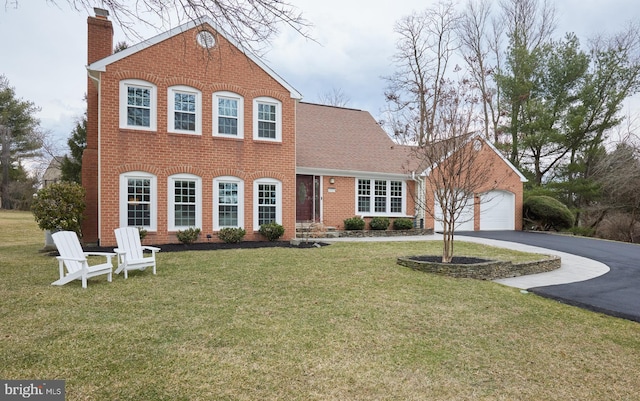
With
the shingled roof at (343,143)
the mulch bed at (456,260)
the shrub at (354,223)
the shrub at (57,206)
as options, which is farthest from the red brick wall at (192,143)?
the mulch bed at (456,260)

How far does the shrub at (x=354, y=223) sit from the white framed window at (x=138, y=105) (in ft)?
28.5

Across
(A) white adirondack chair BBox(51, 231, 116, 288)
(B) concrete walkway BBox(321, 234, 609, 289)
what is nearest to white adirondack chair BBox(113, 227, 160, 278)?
(A) white adirondack chair BBox(51, 231, 116, 288)

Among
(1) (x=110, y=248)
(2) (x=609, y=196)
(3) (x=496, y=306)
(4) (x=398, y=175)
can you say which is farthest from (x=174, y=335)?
(2) (x=609, y=196)

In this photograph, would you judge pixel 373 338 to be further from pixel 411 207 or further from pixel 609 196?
pixel 609 196

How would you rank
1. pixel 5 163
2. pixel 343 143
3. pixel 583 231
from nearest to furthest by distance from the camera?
pixel 343 143
pixel 583 231
pixel 5 163

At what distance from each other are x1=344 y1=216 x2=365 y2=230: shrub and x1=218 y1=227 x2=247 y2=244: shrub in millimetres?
5248

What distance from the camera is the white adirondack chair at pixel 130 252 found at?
25.0 feet

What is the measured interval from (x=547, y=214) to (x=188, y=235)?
59.4 feet

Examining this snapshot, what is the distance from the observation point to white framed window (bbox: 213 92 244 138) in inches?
537

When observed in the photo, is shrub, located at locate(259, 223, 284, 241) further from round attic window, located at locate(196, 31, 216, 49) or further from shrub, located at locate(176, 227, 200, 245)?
round attic window, located at locate(196, 31, 216, 49)

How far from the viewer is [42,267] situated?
28.6ft

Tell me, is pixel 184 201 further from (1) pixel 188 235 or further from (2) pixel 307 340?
(2) pixel 307 340

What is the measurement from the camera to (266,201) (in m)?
14.5

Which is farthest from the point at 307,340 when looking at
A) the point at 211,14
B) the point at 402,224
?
the point at 402,224
